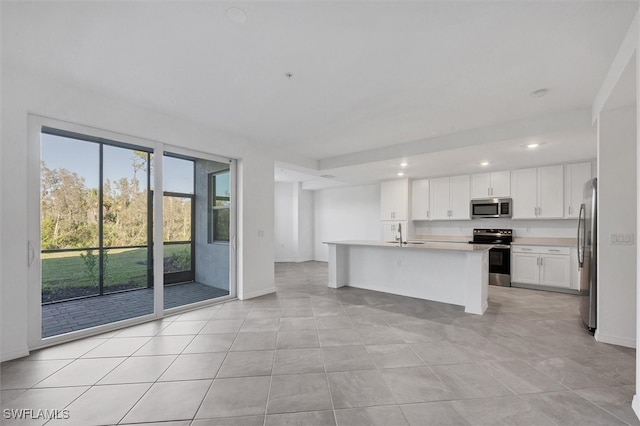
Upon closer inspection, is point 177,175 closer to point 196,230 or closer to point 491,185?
point 196,230

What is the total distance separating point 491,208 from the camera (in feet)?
19.0

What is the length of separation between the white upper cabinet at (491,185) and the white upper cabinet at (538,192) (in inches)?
4.0

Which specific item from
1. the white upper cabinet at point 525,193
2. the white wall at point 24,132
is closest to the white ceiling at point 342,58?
the white wall at point 24,132

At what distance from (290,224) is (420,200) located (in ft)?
13.7

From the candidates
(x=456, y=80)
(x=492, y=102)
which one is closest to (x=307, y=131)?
(x=456, y=80)

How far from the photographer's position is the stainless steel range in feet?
17.8

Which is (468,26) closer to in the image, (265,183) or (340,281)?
(265,183)

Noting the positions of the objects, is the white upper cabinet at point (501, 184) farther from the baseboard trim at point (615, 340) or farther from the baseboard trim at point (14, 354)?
the baseboard trim at point (14, 354)

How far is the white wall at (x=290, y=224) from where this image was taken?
8.91 meters

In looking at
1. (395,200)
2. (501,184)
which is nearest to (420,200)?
(395,200)

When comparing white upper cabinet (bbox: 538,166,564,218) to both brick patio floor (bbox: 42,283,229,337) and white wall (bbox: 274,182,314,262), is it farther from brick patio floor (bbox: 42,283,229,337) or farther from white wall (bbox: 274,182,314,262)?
brick patio floor (bbox: 42,283,229,337)

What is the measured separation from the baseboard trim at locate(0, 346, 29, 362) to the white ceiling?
8.43ft

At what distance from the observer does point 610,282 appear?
2.82 meters

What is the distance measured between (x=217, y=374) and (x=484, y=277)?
3684mm
